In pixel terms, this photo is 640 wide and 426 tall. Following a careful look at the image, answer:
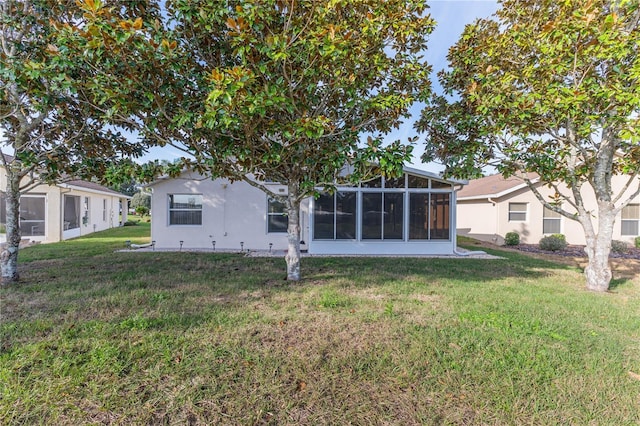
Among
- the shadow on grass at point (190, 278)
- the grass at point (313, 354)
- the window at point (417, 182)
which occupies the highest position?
the window at point (417, 182)

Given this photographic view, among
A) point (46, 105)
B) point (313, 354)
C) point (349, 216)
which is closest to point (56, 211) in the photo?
point (46, 105)

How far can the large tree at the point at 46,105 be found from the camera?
170 inches

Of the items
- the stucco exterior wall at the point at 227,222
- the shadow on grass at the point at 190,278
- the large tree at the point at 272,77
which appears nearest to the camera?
the large tree at the point at 272,77

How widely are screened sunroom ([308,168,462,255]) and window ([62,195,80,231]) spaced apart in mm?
12473

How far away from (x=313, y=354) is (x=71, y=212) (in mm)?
17234

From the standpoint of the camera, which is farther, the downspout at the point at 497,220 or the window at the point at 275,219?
the downspout at the point at 497,220

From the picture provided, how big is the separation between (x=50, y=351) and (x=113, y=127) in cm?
492

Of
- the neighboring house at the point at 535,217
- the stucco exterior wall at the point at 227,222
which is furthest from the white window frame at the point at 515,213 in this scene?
the stucco exterior wall at the point at 227,222

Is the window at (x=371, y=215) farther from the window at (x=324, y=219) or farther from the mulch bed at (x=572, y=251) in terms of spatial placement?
the mulch bed at (x=572, y=251)

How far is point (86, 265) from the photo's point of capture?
7.83 m

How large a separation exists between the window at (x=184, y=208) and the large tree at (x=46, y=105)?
487 centimetres

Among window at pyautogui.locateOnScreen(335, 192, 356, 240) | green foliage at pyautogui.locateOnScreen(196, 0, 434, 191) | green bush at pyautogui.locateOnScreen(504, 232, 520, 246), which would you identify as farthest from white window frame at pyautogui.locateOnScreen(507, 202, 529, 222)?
green foliage at pyautogui.locateOnScreen(196, 0, 434, 191)

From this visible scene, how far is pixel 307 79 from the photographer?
492 cm

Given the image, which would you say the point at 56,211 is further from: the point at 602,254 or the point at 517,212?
the point at 517,212
